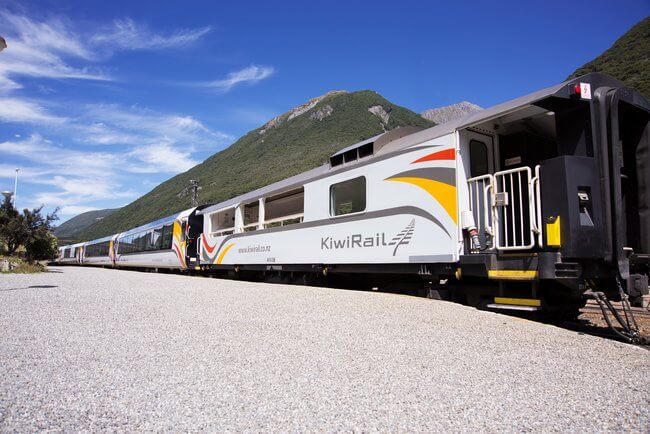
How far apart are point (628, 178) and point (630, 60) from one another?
167ft

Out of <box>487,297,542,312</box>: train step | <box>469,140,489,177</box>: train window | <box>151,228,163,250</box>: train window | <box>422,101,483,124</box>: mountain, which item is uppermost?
<box>422,101,483,124</box>: mountain

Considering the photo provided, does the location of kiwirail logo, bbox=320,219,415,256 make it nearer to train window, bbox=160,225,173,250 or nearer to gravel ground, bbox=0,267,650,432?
gravel ground, bbox=0,267,650,432

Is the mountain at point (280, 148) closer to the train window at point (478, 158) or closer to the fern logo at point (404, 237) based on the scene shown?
the fern logo at point (404, 237)

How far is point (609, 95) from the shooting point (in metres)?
5.56


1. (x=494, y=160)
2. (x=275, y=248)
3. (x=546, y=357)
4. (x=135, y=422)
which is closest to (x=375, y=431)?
(x=135, y=422)

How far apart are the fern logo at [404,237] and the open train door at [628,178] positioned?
2.93 meters

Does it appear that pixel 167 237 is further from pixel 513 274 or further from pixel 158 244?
pixel 513 274

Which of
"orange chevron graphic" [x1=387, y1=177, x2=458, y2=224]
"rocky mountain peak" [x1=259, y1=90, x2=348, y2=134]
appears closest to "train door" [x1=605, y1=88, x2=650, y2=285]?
"orange chevron graphic" [x1=387, y1=177, x2=458, y2=224]

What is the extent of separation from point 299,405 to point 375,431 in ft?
1.85

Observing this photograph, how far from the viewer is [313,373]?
11.0 feet

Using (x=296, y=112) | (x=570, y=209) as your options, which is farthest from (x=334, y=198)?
(x=296, y=112)

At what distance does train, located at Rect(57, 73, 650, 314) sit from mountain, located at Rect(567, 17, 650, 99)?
32973 mm

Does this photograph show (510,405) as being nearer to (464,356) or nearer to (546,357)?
(464,356)

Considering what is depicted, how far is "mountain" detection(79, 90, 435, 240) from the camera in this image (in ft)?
273
